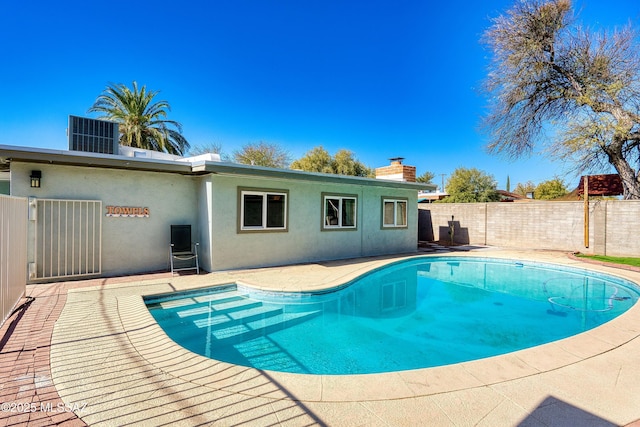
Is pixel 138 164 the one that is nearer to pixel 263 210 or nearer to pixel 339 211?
pixel 263 210

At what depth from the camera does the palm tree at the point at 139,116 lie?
20531mm

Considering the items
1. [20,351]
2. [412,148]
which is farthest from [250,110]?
[20,351]

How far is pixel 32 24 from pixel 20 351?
1372cm

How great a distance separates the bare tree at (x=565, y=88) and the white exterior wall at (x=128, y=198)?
16.8 meters

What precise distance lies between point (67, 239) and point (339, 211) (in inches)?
318

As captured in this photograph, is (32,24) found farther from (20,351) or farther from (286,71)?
(20,351)

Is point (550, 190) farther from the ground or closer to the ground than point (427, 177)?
closer to the ground

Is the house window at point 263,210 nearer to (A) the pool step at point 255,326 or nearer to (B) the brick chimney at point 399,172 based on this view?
(A) the pool step at point 255,326

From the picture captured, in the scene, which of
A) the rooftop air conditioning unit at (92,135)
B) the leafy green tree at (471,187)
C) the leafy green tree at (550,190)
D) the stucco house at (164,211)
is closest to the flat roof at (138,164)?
the stucco house at (164,211)

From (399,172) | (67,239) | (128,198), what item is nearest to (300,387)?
(128,198)

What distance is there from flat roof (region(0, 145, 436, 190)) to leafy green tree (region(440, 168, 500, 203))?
2369 cm

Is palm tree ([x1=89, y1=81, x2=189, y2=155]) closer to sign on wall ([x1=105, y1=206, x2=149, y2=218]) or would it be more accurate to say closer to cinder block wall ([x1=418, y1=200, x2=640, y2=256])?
sign on wall ([x1=105, y1=206, x2=149, y2=218])

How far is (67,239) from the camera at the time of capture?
25.0 feet

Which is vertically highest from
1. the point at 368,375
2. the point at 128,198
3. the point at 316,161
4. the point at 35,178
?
the point at 316,161
